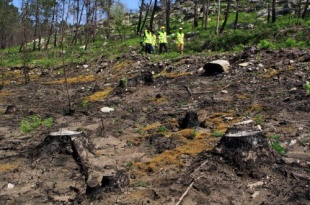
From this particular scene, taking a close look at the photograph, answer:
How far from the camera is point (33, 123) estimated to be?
9.62 metres

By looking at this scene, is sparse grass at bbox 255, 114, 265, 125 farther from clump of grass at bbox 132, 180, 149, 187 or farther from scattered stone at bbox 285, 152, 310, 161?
clump of grass at bbox 132, 180, 149, 187

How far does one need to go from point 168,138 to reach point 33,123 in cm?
413

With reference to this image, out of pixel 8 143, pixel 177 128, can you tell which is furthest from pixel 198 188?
pixel 8 143

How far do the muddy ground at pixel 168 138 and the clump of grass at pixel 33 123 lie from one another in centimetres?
12

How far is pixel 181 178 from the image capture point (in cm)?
535

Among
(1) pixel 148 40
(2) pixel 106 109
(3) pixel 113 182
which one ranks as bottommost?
(2) pixel 106 109

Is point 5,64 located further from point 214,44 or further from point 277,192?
point 277,192

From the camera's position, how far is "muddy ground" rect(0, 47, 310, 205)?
5027 millimetres

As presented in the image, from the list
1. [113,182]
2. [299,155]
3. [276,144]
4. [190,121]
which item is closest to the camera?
[113,182]

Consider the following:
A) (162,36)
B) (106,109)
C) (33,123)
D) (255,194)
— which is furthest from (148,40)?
(255,194)

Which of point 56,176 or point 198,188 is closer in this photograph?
point 198,188

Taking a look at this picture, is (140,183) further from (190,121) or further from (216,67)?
(216,67)

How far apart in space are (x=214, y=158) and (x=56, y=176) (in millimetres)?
2561

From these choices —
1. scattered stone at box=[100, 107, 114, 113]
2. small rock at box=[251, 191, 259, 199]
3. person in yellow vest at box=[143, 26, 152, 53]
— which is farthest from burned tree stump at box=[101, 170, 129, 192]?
person in yellow vest at box=[143, 26, 152, 53]
